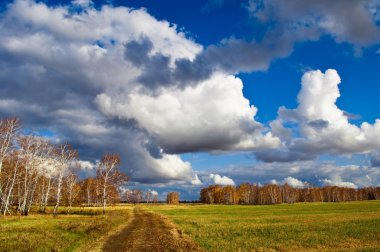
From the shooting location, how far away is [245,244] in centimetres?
2767

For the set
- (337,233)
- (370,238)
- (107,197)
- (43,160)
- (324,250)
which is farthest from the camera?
(107,197)

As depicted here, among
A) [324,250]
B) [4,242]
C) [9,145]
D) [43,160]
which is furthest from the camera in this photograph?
[43,160]

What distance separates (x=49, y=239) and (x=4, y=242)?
3297 millimetres

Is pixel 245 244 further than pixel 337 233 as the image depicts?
No

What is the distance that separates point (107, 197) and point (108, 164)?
745cm

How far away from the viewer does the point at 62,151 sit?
7138 centimetres

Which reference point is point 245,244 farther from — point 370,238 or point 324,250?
point 370,238

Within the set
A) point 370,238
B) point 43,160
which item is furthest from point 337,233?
point 43,160

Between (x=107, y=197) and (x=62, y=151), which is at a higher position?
(x=62, y=151)

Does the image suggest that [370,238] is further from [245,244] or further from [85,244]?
[85,244]

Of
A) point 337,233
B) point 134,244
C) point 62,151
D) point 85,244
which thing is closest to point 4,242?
point 85,244

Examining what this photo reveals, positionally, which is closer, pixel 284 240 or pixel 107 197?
pixel 284 240

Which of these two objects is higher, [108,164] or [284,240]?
[108,164]

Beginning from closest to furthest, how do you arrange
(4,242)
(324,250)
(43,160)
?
1. (324,250)
2. (4,242)
3. (43,160)
